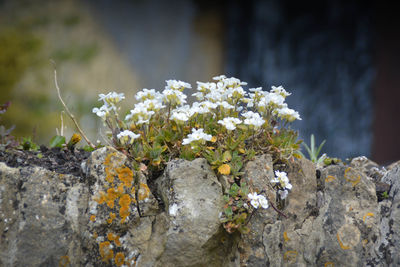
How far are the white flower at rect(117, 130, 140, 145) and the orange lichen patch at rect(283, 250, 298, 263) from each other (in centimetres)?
84

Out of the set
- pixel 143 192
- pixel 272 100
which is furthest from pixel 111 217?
pixel 272 100

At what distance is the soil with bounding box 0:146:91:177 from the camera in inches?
72.4

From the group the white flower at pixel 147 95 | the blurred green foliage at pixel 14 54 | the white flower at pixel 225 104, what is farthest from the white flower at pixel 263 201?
the blurred green foliage at pixel 14 54

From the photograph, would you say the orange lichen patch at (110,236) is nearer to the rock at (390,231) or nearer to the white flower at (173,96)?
the white flower at (173,96)

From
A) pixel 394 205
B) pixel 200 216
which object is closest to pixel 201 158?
pixel 200 216

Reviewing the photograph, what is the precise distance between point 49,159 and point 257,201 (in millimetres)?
994

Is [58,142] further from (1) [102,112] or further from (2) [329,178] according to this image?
(2) [329,178]

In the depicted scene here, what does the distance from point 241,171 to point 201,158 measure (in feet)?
0.63

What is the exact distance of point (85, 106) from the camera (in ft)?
19.2

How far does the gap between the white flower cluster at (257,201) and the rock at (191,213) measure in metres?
0.13

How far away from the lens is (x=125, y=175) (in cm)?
175

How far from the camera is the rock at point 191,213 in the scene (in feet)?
5.50

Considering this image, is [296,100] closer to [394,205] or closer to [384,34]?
[384,34]

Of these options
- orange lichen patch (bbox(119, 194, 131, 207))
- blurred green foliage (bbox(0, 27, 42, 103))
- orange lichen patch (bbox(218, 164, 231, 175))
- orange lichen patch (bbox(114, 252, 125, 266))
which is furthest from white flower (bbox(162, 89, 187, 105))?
blurred green foliage (bbox(0, 27, 42, 103))
